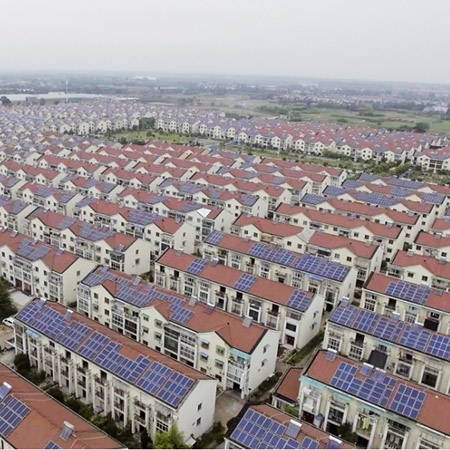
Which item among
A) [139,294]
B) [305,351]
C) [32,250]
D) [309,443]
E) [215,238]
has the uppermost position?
[32,250]

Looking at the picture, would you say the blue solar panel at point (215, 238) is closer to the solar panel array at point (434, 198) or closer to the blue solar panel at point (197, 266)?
the blue solar panel at point (197, 266)

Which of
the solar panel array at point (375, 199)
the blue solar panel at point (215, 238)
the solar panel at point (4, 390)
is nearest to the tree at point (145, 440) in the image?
the solar panel at point (4, 390)

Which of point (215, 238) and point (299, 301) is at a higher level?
point (215, 238)

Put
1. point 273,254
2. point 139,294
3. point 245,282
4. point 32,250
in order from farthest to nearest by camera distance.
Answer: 1. point 273,254
2. point 32,250
3. point 245,282
4. point 139,294

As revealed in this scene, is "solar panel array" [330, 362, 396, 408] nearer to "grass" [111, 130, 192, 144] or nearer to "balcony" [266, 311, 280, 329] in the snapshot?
"balcony" [266, 311, 280, 329]

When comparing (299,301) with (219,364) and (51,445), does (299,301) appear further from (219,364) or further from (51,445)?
(51,445)

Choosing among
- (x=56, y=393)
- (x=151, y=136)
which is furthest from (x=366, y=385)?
(x=151, y=136)

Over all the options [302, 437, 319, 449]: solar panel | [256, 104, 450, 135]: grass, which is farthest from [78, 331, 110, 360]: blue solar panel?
[256, 104, 450, 135]: grass
